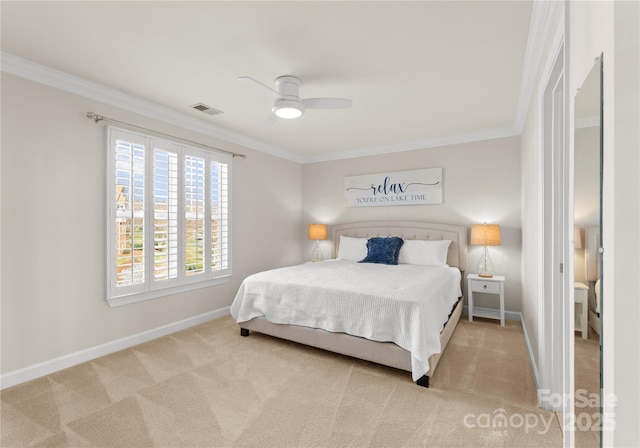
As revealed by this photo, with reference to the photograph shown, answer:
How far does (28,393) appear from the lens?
2348 mm

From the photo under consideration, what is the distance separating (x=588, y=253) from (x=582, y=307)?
254 mm

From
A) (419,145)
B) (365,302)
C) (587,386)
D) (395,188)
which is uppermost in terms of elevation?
(419,145)

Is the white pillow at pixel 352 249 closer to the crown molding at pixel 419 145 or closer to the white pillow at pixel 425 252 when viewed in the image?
the white pillow at pixel 425 252

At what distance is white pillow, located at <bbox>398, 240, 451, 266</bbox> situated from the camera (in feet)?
13.9

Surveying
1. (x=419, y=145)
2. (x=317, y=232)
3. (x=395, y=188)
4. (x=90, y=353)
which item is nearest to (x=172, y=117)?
(x=90, y=353)

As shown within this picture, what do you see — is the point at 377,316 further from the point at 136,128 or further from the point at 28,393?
the point at 136,128

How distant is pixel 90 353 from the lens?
9.60ft

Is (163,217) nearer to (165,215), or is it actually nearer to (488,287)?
(165,215)

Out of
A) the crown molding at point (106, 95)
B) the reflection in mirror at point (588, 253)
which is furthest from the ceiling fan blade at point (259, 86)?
the reflection in mirror at point (588, 253)

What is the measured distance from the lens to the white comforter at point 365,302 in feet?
8.05

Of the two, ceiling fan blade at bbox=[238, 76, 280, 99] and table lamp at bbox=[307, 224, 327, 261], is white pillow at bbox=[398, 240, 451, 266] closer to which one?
table lamp at bbox=[307, 224, 327, 261]

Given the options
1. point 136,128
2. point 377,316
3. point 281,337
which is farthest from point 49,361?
point 377,316

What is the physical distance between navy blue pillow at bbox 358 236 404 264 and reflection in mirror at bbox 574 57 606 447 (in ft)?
9.88

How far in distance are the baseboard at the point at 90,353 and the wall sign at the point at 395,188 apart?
2.98 m
